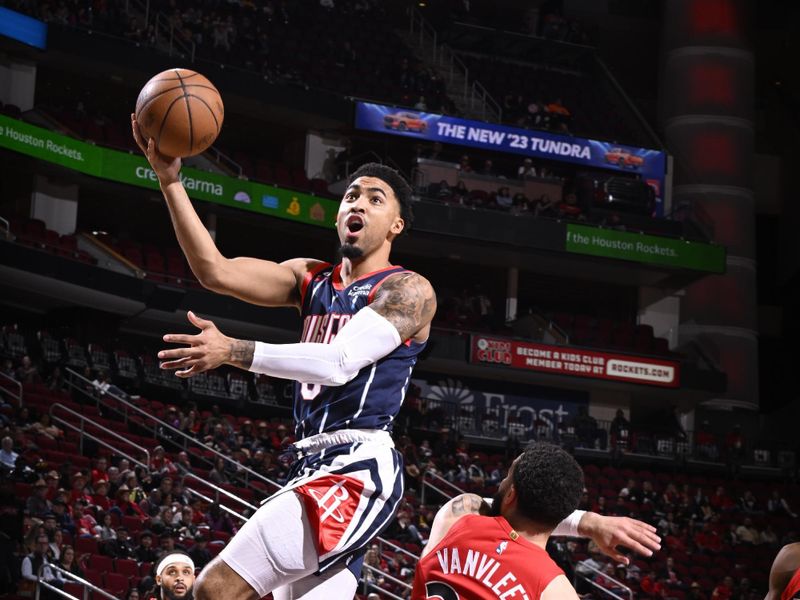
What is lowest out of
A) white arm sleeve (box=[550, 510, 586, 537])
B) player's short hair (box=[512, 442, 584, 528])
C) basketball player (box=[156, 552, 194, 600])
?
basketball player (box=[156, 552, 194, 600])

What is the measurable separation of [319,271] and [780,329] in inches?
1323

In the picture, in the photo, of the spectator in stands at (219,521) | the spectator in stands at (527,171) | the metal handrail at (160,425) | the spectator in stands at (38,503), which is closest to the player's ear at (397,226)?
the spectator in stands at (38,503)

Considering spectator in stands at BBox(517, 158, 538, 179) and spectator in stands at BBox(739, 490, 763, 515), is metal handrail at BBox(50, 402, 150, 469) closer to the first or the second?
spectator in stands at BBox(739, 490, 763, 515)

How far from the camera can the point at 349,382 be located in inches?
193

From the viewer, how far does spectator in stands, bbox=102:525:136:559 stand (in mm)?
14188

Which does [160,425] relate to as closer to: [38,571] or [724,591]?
[38,571]

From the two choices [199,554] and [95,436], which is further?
[95,436]

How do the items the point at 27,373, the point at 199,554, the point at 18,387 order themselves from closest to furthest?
the point at 199,554, the point at 18,387, the point at 27,373

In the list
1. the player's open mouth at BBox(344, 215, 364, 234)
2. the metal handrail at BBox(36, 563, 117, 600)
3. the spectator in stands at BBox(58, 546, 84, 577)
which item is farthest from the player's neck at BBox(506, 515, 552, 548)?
the spectator in stands at BBox(58, 546, 84, 577)

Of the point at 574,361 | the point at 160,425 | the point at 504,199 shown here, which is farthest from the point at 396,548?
the point at 504,199

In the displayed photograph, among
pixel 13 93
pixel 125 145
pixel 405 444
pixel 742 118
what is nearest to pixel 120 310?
pixel 125 145

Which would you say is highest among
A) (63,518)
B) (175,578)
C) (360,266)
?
(360,266)

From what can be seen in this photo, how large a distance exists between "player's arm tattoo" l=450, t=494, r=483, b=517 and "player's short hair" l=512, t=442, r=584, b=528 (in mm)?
325

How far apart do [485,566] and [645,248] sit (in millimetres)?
27817
